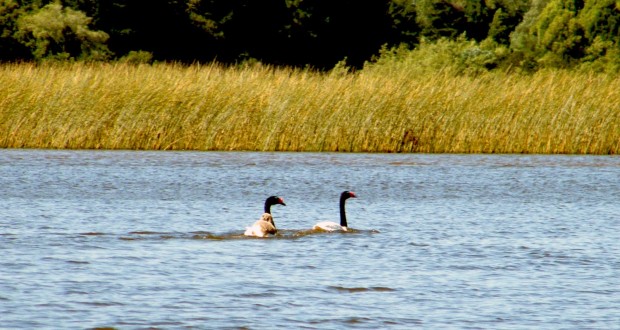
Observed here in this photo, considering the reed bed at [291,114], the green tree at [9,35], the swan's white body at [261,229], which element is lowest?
the green tree at [9,35]

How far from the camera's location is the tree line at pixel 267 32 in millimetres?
47219

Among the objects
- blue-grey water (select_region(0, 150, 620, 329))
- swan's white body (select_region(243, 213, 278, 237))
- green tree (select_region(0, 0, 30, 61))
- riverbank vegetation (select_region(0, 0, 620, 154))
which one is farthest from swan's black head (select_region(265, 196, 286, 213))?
green tree (select_region(0, 0, 30, 61))

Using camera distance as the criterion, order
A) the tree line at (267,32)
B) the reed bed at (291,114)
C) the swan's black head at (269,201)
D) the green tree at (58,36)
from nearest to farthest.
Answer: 1. the swan's black head at (269,201)
2. the reed bed at (291,114)
3. the green tree at (58,36)
4. the tree line at (267,32)

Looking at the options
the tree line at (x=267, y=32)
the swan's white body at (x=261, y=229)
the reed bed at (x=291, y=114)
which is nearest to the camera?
the swan's white body at (x=261, y=229)

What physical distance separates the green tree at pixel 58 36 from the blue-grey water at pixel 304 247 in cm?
2268

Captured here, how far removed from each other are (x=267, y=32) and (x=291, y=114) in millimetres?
35815

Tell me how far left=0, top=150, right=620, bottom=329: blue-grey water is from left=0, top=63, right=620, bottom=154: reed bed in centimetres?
203

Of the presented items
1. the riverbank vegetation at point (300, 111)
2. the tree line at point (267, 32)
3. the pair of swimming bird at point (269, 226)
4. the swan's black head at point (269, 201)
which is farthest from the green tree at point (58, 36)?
the pair of swimming bird at point (269, 226)

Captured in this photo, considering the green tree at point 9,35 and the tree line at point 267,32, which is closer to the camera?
the green tree at point 9,35

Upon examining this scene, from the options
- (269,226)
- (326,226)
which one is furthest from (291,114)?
(269,226)

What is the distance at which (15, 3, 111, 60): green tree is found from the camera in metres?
46.3

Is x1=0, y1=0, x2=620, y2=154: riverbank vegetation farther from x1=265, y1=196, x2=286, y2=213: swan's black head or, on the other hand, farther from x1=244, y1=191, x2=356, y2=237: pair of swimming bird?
x1=244, y1=191, x2=356, y2=237: pair of swimming bird

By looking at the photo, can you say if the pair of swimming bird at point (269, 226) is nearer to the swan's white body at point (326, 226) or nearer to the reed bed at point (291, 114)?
the swan's white body at point (326, 226)

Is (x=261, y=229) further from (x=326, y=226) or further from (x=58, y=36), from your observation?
(x=58, y=36)
